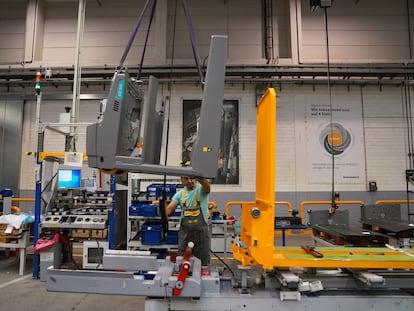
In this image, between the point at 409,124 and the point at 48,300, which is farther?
the point at 409,124

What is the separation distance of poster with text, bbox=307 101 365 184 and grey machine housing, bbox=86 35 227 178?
6.71m

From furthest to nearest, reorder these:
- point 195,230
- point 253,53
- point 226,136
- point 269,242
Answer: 1. point 253,53
2. point 226,136
3. point 195,230
4. point 269,242

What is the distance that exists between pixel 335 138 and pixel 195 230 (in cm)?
598

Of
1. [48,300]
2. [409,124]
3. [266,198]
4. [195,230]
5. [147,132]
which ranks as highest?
[409,124]

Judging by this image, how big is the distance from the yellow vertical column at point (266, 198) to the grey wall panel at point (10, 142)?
806 cm

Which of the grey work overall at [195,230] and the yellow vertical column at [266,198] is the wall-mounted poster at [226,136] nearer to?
the grey work overall at [195,230]

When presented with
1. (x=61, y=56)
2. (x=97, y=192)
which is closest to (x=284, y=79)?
(x=97, y=192)

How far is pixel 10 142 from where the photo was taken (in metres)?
7.98

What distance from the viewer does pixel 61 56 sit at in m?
8.34

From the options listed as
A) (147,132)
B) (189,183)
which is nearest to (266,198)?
(147,132)

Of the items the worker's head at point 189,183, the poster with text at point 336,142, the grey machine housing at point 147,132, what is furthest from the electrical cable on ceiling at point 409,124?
the grey machine housing at point 147,132

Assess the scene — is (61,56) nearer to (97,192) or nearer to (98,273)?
(97,192)

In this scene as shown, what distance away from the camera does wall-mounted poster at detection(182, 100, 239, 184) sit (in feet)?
25.5

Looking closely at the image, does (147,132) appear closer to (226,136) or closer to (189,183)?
(189,183)
